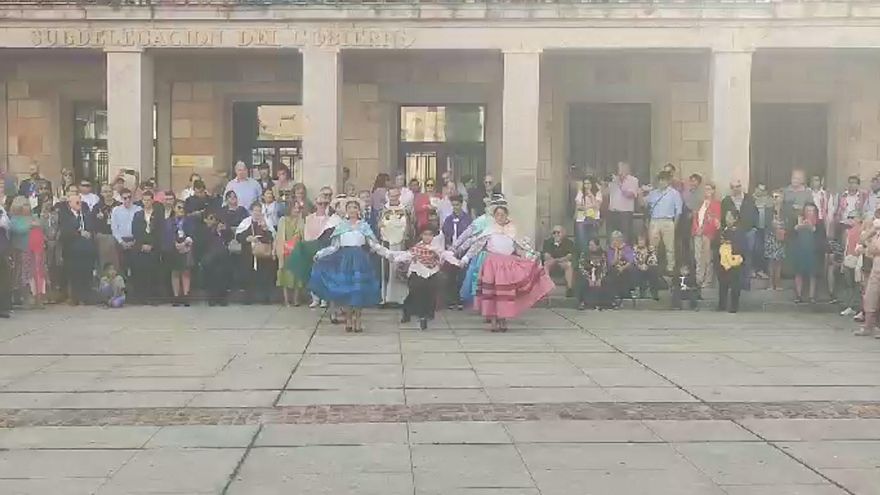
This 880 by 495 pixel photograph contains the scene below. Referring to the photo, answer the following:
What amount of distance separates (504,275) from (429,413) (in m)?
5.75

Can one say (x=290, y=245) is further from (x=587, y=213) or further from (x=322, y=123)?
(x=587, y=213)

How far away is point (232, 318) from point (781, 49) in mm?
11203

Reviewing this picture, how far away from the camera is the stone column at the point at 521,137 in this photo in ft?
64.3

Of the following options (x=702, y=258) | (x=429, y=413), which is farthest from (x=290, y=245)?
(x=429, y=413)

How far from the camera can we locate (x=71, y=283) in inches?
667

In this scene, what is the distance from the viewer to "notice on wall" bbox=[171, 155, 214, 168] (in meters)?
23.0

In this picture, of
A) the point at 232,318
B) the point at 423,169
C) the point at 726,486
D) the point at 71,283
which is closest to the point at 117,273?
the point at 71,283

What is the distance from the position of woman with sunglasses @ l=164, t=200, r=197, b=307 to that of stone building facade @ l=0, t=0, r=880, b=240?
316cm

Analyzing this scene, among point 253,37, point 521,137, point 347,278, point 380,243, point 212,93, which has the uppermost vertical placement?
point 253,37

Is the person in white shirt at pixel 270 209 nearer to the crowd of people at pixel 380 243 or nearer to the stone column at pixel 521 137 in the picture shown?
the crowd of people at pixel 380 243

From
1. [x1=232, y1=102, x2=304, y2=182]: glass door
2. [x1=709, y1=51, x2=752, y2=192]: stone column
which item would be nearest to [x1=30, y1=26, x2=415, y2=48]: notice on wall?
[x1=232, y1=102, x2=304, y2=182]: glass door

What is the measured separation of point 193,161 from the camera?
23.0 meters

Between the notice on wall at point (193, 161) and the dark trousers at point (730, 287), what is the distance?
37.3 ft

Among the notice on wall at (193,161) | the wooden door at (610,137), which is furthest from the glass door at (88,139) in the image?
the wooden door at (610,137)
